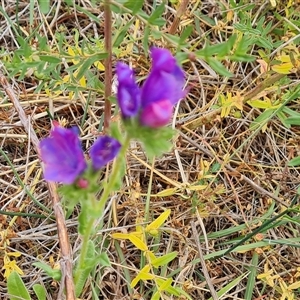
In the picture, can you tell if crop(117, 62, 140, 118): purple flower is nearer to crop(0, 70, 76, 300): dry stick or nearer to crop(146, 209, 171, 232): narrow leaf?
crop(0, 70, 76, 300): dry stick

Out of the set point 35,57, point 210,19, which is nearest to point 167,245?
point 35,57

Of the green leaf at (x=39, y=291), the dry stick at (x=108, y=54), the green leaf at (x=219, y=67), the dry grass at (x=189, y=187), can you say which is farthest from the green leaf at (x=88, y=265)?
the green leaf at (x=219, y=67)

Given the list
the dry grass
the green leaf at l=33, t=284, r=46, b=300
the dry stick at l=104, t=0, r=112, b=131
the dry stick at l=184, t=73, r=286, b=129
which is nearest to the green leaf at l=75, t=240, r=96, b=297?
the green leaf at l=33, t=284, r=46, b=300

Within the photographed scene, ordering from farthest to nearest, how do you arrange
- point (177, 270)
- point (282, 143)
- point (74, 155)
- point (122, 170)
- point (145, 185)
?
1. point (282, 143)
2. point (145, 185)
3. point (177, 270)
4. point (122, 170)
5. point (74, 155)

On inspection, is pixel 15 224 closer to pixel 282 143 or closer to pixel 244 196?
pixel 244 196

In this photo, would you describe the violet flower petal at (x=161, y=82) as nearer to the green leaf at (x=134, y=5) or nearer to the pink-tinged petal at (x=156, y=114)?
the pink-tinged petal at (x=156, y=114)

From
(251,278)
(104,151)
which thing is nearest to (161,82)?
(104,151)

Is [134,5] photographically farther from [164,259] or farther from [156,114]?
[164,259]
